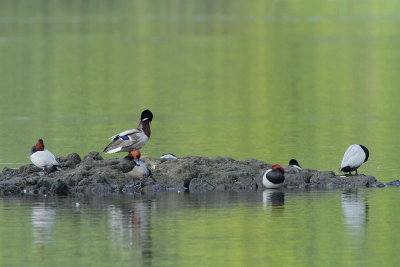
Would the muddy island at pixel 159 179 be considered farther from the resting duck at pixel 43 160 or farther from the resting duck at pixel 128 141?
the resting duck at pixel 128 141

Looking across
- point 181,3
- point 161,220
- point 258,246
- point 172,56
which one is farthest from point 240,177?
point 181,3

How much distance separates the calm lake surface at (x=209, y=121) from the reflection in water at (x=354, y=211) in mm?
37

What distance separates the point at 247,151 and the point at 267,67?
42642mm

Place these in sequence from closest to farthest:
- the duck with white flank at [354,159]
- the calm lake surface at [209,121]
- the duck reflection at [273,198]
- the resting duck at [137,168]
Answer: the calm lake surface at [209,121], the duck reflection at [273,198], the resting duck at [137,168], the duck with white flank at [354,159]

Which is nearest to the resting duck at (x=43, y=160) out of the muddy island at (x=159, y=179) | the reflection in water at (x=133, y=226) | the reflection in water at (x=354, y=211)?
→ the muddy island at (x=159, y=179)

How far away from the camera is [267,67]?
81.4 m

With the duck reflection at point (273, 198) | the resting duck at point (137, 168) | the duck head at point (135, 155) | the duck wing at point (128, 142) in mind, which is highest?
the duck wing at point (128, 142)

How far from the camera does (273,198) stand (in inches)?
1123

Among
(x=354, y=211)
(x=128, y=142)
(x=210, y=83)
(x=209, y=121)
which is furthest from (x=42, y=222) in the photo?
(x=210, y=83)

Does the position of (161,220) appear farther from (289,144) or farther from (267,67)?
(267,67)

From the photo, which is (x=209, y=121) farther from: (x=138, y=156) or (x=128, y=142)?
(x=138, y=156)

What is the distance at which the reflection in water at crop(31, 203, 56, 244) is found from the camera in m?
23.7

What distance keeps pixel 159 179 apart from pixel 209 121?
19169 mm

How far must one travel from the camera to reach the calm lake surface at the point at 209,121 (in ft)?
75.6
